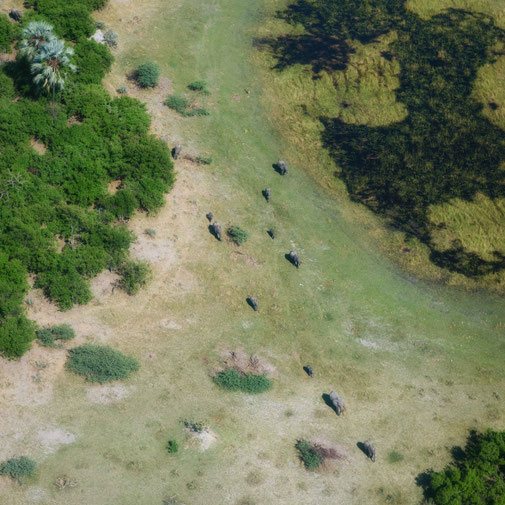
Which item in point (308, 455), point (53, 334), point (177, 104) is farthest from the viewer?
point (177, 104)

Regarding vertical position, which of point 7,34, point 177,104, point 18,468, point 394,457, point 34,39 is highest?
point 34,39

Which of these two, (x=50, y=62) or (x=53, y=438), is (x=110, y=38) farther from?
(x=53, y=438)

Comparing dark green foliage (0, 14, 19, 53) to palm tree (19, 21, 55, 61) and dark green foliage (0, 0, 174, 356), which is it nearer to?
dark green foliage (0, 0, 174, 356)

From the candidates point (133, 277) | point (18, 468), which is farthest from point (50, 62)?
point (18, 468)

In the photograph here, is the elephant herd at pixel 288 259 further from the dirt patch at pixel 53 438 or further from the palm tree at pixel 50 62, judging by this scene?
the dirt patch at pixel 53 438


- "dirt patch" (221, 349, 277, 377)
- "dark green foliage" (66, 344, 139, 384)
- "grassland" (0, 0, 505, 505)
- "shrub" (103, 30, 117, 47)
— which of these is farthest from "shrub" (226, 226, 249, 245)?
"shrub" (103, 30, 117, 47)

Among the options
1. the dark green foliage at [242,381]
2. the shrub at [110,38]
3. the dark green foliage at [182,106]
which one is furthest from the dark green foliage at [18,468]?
the shrub at [110,38]
